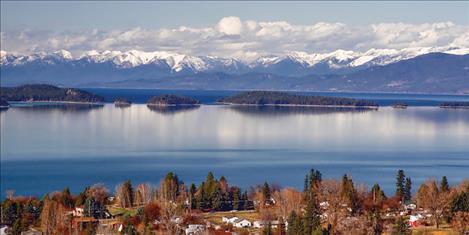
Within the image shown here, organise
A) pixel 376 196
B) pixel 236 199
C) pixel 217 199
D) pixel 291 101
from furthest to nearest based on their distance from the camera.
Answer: pixel 291 101 < pixel 236 199 < pixel 217 199 < pixel 376 196

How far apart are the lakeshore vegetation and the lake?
140 inches

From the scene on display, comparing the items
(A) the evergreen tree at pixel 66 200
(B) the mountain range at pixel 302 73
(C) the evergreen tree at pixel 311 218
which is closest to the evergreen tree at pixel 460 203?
(C) the evergreen tree at pixel 311 218

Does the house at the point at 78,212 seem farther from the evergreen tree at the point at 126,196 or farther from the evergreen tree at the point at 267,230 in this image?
the evergreen tree at the point at 267,230

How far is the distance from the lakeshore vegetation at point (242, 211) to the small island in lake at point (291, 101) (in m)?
48.2

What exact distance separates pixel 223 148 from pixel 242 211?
1366 centimetres

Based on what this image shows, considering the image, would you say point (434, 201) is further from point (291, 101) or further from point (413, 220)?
point (291, 101)

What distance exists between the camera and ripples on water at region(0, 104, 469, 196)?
2388 centimetres

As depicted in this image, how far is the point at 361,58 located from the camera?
625 feet

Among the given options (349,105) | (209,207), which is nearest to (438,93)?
(349,105)

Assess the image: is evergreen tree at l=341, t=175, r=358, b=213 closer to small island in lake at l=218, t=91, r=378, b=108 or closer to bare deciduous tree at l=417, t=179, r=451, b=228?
bare deciduous tree at l=417, t=179, r=451, b=228

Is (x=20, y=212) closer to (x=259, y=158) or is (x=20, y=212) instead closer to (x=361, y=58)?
(x=259, y=158)

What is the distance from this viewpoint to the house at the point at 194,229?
47.0 ft

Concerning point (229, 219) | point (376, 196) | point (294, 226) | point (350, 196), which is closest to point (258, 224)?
point (229, 219)

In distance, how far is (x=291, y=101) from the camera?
70.1m
